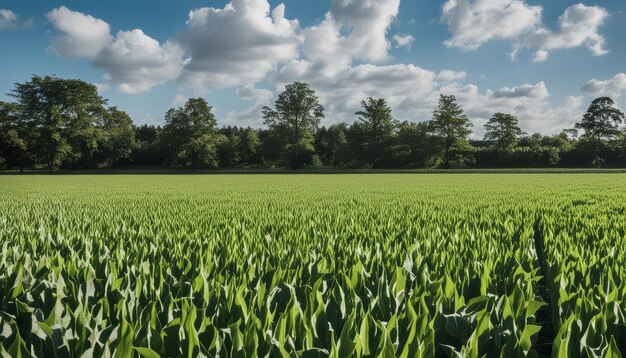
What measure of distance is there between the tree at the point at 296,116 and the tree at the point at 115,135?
23.6m

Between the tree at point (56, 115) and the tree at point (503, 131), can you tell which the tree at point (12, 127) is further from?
the tree at point (503, 131)

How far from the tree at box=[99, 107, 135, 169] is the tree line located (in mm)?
228

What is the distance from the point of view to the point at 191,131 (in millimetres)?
70125

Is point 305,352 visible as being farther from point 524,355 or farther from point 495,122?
point 495,122

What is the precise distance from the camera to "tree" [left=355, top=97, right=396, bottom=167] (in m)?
72.1

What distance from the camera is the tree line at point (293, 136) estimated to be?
203 feet

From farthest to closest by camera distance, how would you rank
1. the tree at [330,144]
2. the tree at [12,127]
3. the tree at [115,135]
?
the tree at [330,144] → the tree at [115,135] → the tree at [12,127]

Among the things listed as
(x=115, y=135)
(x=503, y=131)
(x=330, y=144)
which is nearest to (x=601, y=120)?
(x=503, y=131)

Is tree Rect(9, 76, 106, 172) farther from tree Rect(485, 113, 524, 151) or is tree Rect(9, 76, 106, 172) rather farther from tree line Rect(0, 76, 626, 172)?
tree Rect(485, 113, 524, 151)

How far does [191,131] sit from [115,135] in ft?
42.3

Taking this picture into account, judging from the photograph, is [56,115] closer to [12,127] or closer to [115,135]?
[12,127]

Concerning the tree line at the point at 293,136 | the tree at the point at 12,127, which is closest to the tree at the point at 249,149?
the tree line at the point at 293,136

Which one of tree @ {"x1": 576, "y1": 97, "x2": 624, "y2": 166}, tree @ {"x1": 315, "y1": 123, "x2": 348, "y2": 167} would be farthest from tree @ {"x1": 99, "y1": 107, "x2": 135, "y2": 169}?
tree @ {"x1": 576, "y1": 97, "x2": 624, "y2": 166}

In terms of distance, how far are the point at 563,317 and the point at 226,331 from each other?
5.53ft
